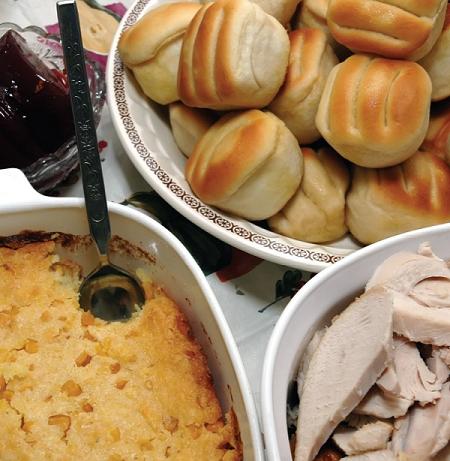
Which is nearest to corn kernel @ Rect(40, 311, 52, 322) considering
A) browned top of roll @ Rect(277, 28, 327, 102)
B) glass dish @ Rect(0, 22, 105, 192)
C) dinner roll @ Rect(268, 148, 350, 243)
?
glass dish @ Rect(0, 22, 105, 192)

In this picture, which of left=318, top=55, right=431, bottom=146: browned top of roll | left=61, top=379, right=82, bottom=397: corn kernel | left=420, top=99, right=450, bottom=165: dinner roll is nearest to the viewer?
left=61, top=379, right=82, bottom=397: corn kernel

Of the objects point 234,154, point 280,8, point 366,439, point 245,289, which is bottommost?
point 245,289

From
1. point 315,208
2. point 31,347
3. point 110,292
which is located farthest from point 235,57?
point 31,347

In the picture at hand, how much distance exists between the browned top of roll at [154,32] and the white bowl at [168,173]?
0.04 m

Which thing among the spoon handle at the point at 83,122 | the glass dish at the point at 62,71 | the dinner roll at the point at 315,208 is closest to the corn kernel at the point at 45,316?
the spoon handle at the point at 83,122

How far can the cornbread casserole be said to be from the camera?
0.66 meters

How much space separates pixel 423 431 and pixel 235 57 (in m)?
0.52

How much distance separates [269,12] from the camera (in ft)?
3.11

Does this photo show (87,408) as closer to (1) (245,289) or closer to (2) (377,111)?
(1) (245,289)

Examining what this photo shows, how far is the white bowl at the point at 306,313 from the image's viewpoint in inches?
23.2

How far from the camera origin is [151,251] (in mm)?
750

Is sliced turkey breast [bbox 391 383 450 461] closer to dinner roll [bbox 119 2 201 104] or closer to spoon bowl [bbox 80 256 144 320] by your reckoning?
spoon bowl [bbox 80 256 144 320]

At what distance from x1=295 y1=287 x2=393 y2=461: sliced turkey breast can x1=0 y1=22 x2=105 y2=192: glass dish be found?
47 centimetres

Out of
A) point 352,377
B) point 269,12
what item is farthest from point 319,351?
point 269,12
